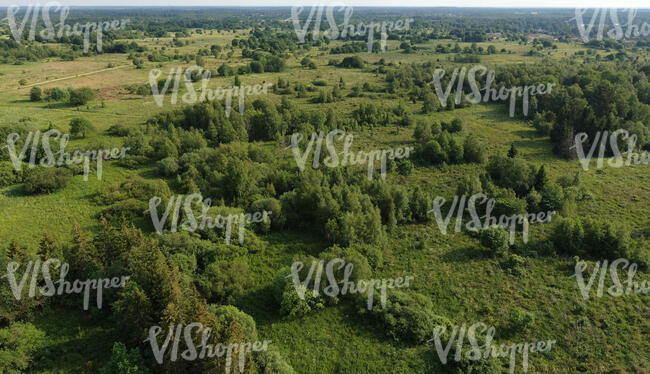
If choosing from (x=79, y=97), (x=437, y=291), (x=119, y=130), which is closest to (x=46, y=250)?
(x=437, y=291)

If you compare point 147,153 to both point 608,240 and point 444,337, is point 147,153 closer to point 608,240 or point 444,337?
point 444,337

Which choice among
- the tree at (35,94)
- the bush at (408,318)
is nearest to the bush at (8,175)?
the tree at (35,94)

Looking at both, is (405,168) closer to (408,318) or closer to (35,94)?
(408,318)

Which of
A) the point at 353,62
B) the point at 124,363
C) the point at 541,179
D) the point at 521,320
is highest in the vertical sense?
the point at 353,62

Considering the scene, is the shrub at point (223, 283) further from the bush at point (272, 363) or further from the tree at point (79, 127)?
the tree at point (79, 127)

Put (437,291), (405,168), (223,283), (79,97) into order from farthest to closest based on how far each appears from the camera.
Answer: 1. (79,97)
2. (405,168)
3. (437,291)
4. (223,283)

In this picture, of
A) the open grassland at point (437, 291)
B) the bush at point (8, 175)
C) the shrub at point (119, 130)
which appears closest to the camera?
the open grassland at point (437, 291)

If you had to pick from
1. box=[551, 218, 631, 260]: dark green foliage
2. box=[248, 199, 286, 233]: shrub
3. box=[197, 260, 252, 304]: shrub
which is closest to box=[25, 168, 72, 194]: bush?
box=[248, 199, 286, 233]: shrub
